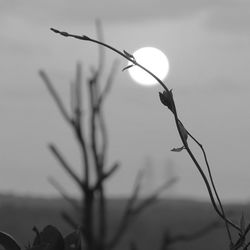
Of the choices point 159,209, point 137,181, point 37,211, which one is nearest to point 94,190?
point 137,181

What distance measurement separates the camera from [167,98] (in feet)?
3.78

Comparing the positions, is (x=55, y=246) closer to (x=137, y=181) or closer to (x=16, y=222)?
(x=137, y=181)

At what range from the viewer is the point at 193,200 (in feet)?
206

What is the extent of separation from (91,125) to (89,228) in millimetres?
662

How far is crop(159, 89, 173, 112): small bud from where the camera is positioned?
1145 mm

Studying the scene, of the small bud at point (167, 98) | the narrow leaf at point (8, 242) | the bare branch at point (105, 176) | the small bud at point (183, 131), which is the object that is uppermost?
the bare branch at point (105, 176)

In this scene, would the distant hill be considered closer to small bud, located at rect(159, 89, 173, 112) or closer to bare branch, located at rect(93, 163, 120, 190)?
bare branch, located at rect(93, 163, 120, 190)

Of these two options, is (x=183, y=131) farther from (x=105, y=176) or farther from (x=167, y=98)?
(x=105, y=176)

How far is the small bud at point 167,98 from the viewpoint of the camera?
1145 mm

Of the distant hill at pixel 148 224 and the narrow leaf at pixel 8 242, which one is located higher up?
the distant hill at pixel 148 224

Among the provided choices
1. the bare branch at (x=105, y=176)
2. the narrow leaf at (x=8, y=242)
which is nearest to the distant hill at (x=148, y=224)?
the bare branch at (x=105, y=176)

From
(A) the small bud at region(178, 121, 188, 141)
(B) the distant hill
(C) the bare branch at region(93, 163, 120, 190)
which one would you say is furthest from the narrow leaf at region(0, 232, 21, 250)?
(B) the distant hill

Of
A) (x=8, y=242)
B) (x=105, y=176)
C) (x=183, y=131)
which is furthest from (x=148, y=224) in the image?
(x=183, y=131)

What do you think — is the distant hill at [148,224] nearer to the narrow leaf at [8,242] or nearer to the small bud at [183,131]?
the narrow leaf at [8,242]
